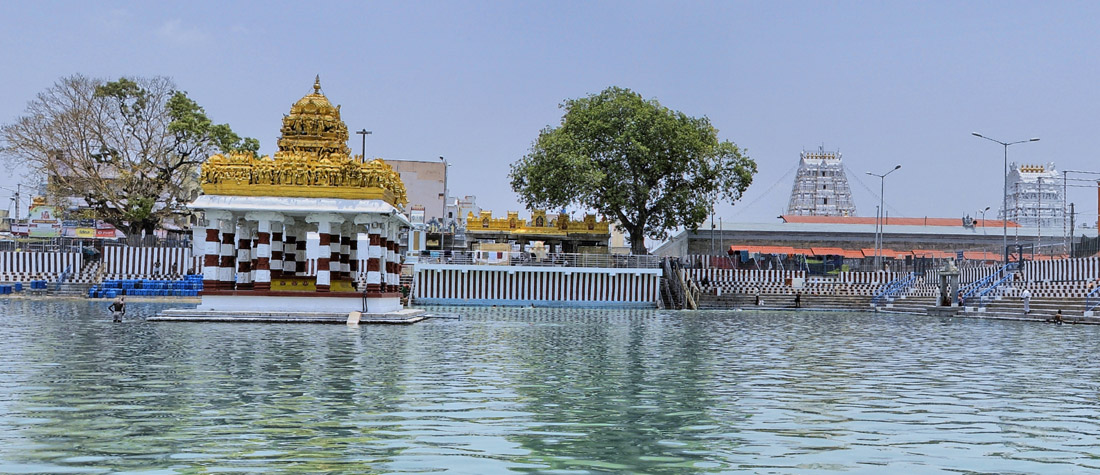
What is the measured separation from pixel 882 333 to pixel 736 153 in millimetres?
33988

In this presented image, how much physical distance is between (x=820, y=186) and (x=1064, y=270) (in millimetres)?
86754

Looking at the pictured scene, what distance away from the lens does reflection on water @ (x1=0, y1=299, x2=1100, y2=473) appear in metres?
8.76

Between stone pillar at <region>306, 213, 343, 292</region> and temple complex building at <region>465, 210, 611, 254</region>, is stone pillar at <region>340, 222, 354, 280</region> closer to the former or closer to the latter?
stone pillar at <region>306, 213, 343, 292</region>

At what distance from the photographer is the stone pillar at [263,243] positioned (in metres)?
33.0

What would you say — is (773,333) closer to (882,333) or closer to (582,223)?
(882,333)

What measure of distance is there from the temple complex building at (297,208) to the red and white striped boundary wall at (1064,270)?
31.3 m

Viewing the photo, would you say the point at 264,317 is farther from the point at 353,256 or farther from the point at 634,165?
the point at 634,165

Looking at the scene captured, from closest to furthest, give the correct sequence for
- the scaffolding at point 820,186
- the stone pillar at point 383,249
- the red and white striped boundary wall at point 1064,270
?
the stone pillar at point 383,249 → the red and white striped boundary wall at point 1064,270 → the scaffolding at point 820,186

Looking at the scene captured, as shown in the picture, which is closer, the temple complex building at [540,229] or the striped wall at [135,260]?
the striped wall at [135,260]

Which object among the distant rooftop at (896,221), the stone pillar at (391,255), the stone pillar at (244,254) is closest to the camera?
the stone pillar at (244,254)

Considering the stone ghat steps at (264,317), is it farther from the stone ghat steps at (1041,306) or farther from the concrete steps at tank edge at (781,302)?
the concrete steps at tank edge at (781,302)

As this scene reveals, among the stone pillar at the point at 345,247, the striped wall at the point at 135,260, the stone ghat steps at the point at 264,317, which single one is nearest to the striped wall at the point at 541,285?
the striped wall at the point at 135,260

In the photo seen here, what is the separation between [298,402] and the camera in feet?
40.1

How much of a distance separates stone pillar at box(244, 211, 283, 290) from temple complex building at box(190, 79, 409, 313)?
31mm
